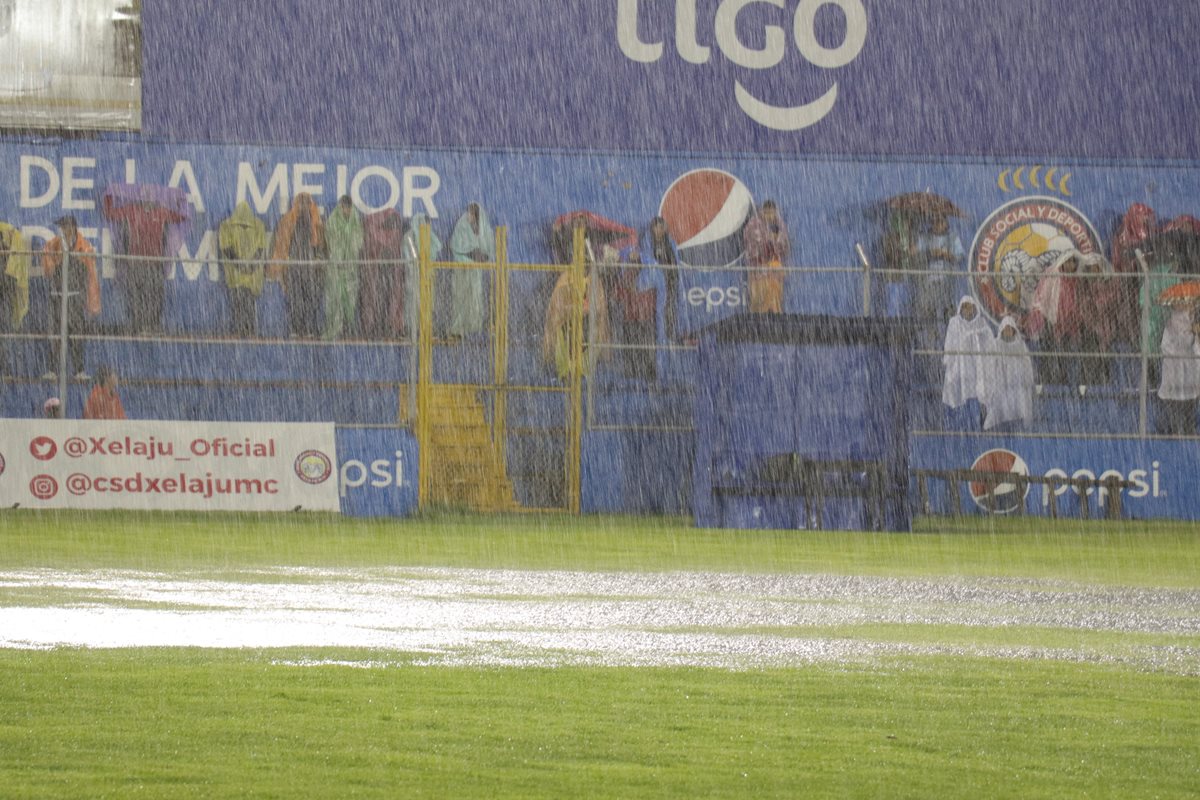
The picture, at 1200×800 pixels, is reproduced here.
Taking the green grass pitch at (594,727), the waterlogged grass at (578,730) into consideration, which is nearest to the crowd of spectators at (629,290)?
the green grass pitch at (594,727)

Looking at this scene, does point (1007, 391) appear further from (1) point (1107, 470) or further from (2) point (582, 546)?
(2) point (582, 546)

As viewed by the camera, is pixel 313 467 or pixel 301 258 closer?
pixel 313 467

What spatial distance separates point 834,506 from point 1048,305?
654cm

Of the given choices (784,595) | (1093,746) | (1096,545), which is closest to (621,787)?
(1093,746)

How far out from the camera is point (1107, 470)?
22.8 m

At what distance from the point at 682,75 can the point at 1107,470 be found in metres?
8.22

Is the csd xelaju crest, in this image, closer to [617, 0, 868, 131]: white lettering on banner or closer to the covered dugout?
[617, 0, 868, 131]: white lettering on banner

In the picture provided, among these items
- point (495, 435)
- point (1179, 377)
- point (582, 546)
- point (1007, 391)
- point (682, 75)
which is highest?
point (682, 75)

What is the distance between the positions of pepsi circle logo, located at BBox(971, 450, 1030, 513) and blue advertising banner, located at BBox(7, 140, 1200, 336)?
8.49ft

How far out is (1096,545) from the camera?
60.6 ft

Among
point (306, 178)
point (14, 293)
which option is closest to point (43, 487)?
point (14, 293)

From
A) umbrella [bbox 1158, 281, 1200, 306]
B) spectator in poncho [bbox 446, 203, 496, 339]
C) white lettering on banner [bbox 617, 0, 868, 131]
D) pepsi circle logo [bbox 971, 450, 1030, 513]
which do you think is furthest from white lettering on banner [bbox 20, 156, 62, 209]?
umbrella [bbox 1158, 281, 1200, 306]

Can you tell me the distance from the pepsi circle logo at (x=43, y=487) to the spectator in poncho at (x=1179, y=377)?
12.6 meters

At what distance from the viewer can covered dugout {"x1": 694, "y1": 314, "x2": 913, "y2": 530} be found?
19.5 metres
